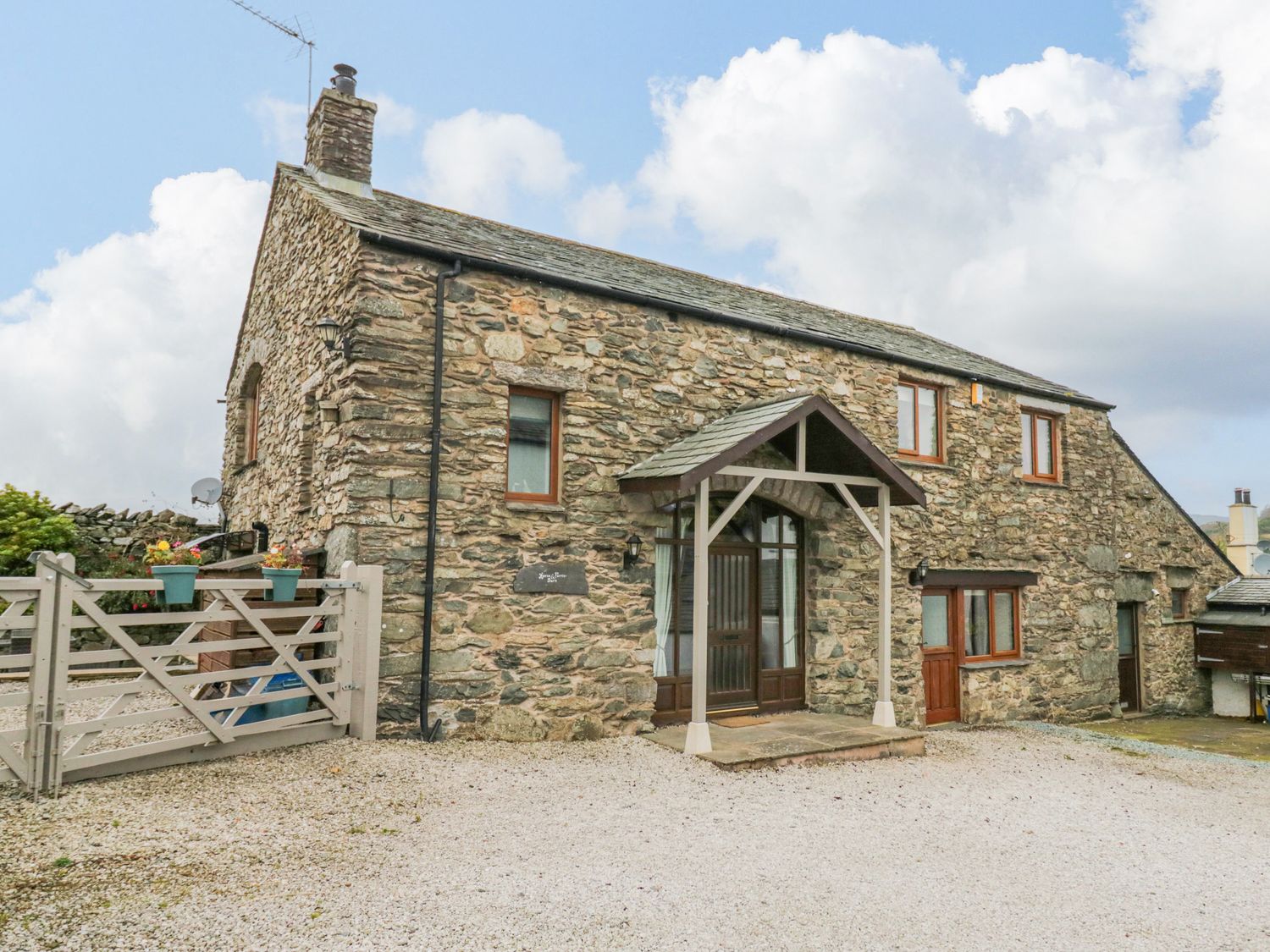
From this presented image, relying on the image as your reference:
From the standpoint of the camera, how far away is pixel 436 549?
712 cm

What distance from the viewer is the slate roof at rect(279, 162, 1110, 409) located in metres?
7.84

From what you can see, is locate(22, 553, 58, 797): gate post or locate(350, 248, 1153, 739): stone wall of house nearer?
locate(22, 553, 58, 797): gate post

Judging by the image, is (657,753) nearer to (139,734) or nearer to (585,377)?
(585,377)

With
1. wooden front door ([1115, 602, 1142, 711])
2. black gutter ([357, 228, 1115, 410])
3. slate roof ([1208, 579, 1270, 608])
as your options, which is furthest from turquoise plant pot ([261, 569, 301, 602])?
slate roof ([1208, 579, 1270, 608])

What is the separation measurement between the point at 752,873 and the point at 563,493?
396 centimetres

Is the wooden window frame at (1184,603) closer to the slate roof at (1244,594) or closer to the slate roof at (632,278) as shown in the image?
the slate roof at (1244,594)

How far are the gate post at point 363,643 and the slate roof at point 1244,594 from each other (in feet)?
46.9

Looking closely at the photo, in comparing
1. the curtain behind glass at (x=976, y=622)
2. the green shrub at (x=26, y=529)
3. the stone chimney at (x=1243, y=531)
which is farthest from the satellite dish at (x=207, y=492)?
the stone chimney at (x=1243, y=531)

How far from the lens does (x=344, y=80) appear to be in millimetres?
9836

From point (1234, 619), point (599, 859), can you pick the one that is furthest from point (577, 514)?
point (1234, 619)

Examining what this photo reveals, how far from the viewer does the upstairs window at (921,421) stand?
10680 millimetres

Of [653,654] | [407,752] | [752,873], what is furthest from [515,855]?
[653,654]

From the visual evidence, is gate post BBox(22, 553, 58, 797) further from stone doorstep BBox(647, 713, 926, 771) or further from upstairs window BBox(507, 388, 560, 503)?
stone doorstep BBox(647, 713, 926, 771)

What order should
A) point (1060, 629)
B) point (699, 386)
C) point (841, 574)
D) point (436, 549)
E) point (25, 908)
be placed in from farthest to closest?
point (1060, 629)
point (841, 574)
point (699, 386)
point (436, 549)
point (25, 908)
